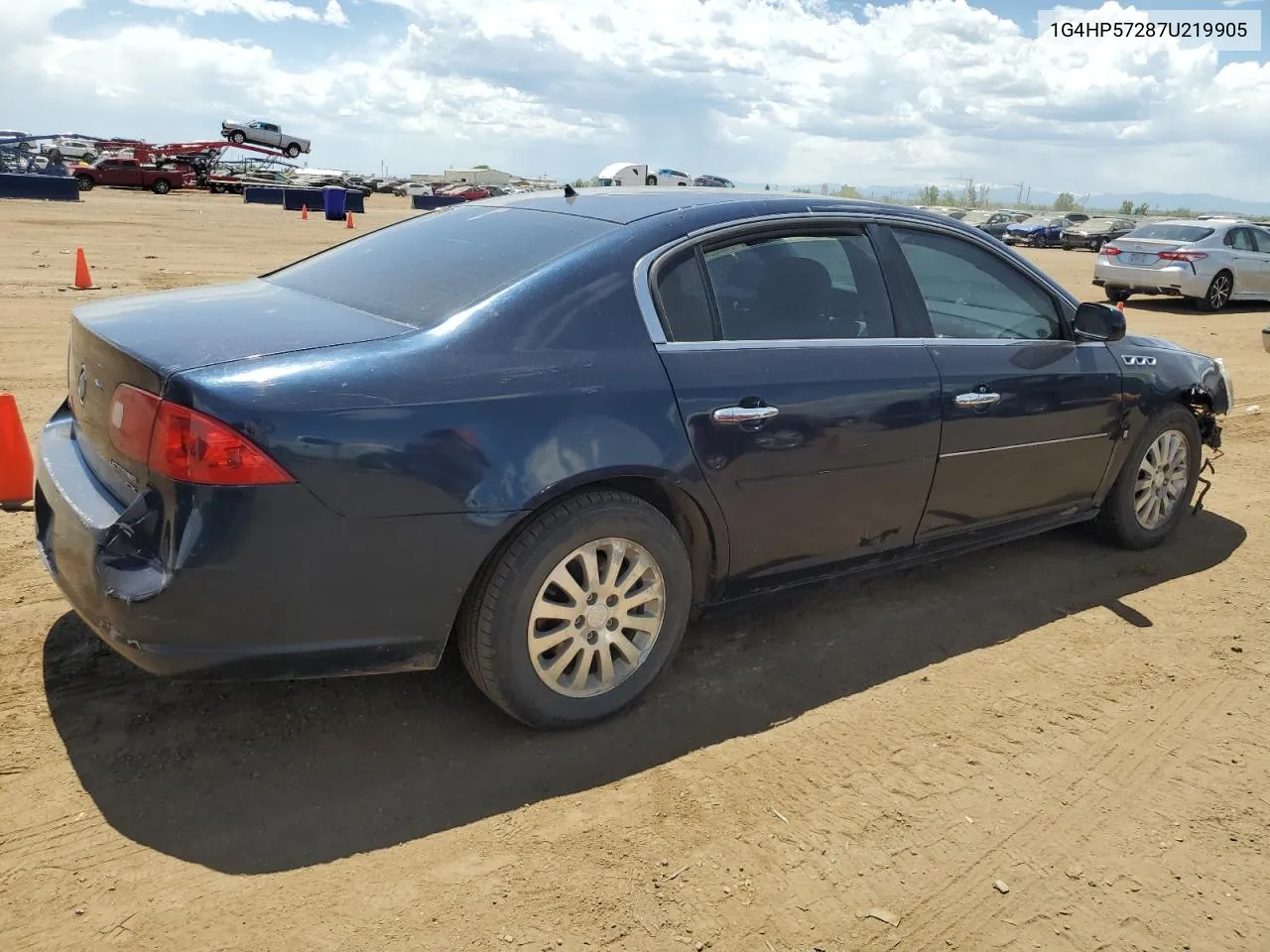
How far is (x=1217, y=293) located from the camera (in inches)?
669

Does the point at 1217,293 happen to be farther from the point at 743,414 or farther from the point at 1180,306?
the point at 743,414

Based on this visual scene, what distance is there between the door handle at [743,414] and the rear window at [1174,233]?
56.0 ft

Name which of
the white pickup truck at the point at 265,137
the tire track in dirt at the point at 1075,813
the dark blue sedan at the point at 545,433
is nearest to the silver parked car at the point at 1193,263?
the dark blue sedan at the point at 545,433

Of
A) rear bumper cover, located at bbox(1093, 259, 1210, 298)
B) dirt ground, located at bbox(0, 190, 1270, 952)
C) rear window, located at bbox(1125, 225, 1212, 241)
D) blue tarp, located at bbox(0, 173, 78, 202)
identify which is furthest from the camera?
blue tarp, located at bbox(0, 173, 78, 202)

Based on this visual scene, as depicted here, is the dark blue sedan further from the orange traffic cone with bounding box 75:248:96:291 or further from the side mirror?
the orange traffic cone with bounding box 75:248:96:291

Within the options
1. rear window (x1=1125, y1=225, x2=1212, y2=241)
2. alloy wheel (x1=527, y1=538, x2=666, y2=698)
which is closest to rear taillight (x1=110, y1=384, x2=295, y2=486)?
alloy wheel (x1=527, y1=538, x2=666, y2=698)

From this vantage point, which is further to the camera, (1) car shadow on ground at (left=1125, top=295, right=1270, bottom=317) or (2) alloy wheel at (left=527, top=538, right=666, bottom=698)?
(1) car shadow on ground at (left=1125, top=295, right=1270, bottom=317)

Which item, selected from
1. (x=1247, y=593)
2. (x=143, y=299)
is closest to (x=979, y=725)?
(x=1247, y=593)

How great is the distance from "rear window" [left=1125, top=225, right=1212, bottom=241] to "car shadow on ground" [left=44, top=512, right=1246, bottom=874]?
15.8 meters

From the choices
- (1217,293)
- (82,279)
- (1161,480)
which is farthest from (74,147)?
(1161,480)

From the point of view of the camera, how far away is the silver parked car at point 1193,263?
16812mm

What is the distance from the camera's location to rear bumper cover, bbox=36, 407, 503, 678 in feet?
8.40

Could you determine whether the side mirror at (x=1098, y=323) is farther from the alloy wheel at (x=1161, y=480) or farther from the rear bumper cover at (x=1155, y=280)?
the rear bumper cover at (x=1155, y=280)

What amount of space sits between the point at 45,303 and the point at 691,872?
11168 mm
